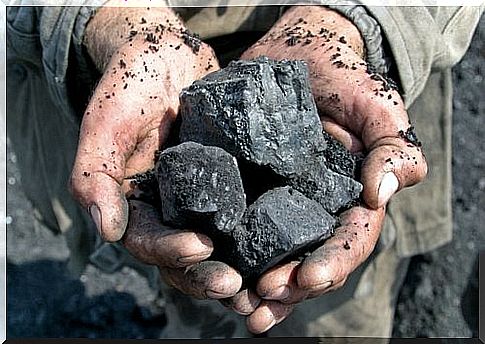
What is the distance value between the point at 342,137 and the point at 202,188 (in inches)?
10.1

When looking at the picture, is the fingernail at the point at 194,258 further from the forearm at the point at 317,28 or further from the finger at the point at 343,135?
the forearm at the point at 317,28

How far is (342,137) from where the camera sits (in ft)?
3.54

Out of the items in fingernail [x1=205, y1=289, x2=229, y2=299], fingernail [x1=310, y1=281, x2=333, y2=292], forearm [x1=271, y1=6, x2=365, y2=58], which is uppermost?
forearm [x1=271, y1=6, x2=365, y2=58]

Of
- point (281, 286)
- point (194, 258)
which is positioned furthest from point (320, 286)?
point (194, 258)

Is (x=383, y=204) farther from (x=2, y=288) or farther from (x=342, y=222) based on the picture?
(x=2, y=288)

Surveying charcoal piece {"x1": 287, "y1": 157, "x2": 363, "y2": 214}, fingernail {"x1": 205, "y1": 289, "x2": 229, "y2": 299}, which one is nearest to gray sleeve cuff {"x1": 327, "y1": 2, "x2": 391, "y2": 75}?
charcoal piece {"x1": 287, "y1": 157, "x2": 363, "y2": 214}

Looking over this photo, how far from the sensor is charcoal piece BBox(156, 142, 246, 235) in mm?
909

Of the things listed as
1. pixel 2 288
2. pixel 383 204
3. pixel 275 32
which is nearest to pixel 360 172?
pixel 383 204

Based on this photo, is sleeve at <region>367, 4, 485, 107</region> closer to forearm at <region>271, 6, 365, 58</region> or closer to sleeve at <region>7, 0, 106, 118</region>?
forearm at <region>271, 6, 365, 58</region>

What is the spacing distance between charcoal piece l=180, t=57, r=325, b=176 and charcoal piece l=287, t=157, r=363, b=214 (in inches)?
0.7

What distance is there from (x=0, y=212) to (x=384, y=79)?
122 centimetres

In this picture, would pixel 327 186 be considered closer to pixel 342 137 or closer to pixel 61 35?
pixel 342 137

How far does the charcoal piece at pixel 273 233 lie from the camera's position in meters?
0.93

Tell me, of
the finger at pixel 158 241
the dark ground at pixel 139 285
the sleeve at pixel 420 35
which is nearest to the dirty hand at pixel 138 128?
the finger at pixel 158 241
